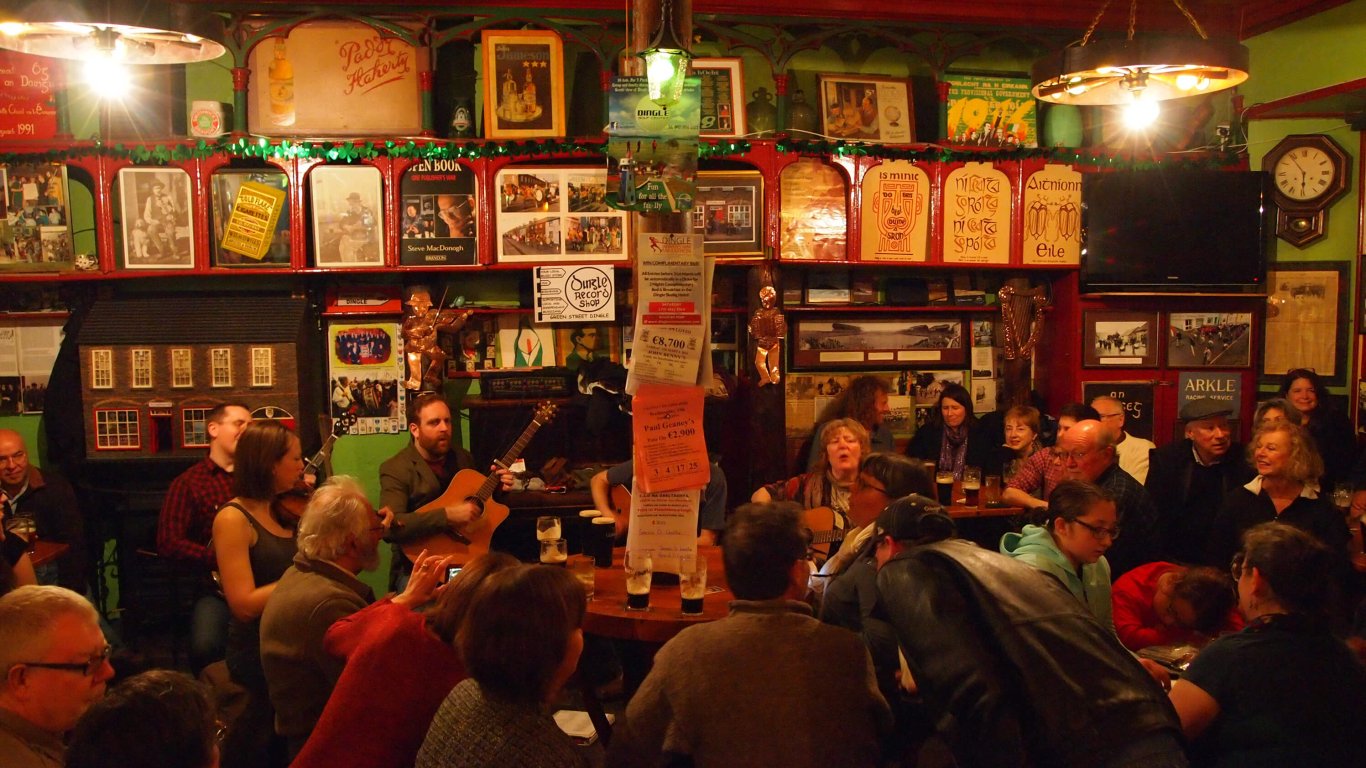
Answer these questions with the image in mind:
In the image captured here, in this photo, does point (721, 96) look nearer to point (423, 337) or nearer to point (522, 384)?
point (522, 384)

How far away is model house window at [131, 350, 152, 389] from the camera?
548 cm

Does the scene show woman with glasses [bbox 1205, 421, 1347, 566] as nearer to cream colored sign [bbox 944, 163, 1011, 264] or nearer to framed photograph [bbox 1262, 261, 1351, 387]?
cream colored sign [bbox 944, 163, 1011, 264]

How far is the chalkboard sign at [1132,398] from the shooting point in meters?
6.50

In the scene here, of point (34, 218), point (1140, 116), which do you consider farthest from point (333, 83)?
point (1140, 116)

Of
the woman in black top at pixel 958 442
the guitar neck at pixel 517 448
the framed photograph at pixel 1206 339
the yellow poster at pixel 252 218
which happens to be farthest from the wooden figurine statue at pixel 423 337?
the framed photograph at pixel 1206 339

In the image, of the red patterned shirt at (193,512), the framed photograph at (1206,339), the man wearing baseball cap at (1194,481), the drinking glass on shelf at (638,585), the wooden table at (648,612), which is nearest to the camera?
the wooden table at (648,612)

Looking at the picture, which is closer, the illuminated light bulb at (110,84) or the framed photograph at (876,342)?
the illuminated light bulb at (110,84)

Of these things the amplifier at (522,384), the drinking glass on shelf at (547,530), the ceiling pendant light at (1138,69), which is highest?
the ceiling pendant light at (1138,69)

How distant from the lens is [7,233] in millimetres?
5590

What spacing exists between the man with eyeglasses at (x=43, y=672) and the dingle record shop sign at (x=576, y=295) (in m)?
4.02

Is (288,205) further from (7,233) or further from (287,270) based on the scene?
(7,233)

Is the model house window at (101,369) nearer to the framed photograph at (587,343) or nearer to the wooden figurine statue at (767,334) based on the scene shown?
the framed photograph at (587,343)

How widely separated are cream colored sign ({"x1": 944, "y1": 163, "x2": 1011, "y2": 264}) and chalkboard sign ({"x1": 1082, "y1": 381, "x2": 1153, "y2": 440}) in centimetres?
108

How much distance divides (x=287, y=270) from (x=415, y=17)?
168 cm
